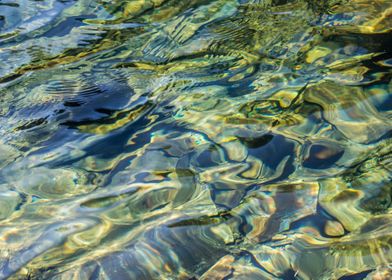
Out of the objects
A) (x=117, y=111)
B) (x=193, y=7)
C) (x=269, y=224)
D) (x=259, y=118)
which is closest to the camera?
(x=269, y=224)

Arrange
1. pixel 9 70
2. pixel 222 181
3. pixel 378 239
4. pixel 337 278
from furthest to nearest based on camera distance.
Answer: pixel 9 70 < pixel 222 181 < pixel 378 239 < pixel 337 278

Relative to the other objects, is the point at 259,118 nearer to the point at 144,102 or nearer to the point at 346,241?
the point at 144,102

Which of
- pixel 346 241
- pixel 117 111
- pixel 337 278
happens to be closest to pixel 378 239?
pixel 346 241

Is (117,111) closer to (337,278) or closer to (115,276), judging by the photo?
(115,276)

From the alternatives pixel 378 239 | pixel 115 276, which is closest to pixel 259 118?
pixel 378 239

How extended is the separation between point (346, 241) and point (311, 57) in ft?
6.13

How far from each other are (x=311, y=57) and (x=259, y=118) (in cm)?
90

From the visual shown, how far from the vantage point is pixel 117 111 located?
3535 mm

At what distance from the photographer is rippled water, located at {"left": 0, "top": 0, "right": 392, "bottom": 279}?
2.37 metres

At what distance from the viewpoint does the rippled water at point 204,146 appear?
7.79 ft

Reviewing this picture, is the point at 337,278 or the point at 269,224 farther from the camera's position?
the point at 269,224

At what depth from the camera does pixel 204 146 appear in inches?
121

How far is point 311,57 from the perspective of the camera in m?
3.86

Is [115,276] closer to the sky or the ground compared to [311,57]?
closer to the ground
